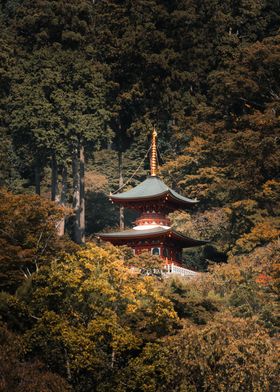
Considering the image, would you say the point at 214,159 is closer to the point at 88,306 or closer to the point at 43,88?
the point at 43,88

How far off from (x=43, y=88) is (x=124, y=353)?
92.4ft

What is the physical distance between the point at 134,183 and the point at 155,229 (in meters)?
15.9

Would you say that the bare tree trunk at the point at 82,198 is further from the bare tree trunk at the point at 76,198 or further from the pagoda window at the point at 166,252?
the pagoda window at the point at 166,252

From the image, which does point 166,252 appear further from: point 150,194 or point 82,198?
point 82,198

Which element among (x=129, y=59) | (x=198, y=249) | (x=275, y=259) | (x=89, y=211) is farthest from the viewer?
(x=89, y=211)

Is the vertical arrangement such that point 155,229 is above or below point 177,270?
above

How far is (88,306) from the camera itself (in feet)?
102

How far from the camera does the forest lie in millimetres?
29406

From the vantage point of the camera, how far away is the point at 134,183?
65375 millimetres

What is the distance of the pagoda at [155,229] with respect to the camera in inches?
1929

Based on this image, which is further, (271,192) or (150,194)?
(150,194)

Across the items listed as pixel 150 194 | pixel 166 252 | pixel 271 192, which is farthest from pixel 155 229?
pixel 271 192

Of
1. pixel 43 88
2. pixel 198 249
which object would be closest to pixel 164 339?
pixel 198 249

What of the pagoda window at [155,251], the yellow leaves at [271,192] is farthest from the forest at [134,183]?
the pagoda window at [155,251]
